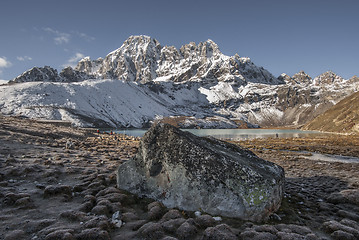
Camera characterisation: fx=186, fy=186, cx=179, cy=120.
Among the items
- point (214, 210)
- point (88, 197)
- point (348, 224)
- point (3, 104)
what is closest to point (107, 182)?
point (88, 197)

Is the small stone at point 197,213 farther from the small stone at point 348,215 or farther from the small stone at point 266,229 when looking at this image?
the small stone at point 348,215

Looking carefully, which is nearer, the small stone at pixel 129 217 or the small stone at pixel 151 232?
the small stone at pixel 151 232

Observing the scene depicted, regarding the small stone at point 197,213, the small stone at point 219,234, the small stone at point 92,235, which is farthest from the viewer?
the small stone at point 197,213

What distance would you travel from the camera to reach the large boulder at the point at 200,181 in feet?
29.1

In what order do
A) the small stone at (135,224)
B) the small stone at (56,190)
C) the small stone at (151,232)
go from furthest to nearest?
the small stone at (56,190)
the small stone at (135,224)
the small stone at (151,232)

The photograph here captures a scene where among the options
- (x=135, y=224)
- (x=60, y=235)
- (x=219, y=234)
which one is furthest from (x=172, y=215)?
(x=60, y=235)

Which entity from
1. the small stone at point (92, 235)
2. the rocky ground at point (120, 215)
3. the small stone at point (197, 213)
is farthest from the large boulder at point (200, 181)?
the small stone at point (92, 235)

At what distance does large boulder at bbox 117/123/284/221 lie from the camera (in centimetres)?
886

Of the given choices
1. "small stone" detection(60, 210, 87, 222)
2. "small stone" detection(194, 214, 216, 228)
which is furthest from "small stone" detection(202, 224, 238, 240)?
"small stone" detection(60, 210, 87, 222)

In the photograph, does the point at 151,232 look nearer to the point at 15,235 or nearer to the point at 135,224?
the point at 135,224

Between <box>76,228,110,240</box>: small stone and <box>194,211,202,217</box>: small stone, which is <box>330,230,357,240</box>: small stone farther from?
<box>76,228,110,240</box>: small stone

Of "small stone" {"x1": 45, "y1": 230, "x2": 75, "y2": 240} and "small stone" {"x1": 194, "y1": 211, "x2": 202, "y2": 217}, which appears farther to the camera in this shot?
"small stone" {"x1": 194, "y1": 211, "x2": 202, "y2": 217}

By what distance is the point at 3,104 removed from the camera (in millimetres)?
158625

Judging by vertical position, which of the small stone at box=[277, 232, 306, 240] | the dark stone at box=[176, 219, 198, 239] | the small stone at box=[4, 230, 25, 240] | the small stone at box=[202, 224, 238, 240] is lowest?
the small stone at box=[4, 230, 25, 240]
